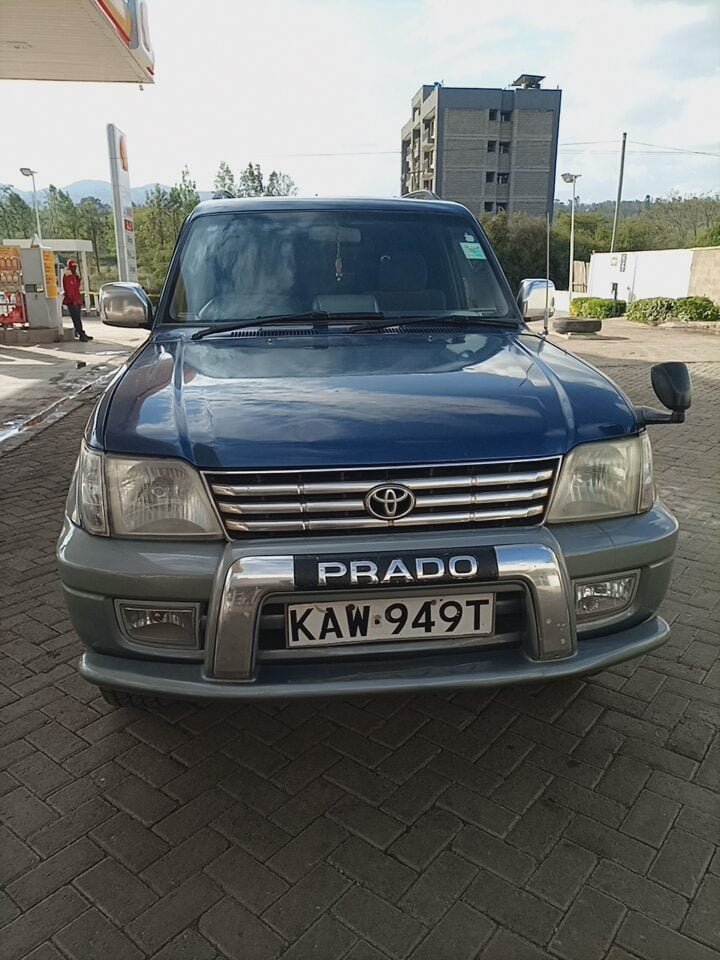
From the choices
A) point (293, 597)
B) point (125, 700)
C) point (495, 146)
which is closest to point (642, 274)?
point (125, 700)

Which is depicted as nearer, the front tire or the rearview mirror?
the front tire

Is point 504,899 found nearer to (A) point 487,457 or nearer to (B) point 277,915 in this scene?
(B) point 277,915

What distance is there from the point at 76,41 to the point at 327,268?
11.3 metres

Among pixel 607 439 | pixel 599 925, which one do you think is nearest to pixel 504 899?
pixel 599 925

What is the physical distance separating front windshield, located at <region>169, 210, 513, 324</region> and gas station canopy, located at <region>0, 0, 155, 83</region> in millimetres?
8920

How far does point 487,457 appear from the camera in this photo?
2.09 meters

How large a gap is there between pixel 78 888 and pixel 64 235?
216ft

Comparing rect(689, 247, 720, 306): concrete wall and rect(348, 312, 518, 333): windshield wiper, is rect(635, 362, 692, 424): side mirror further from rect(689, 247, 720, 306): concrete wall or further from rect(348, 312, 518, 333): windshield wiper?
rect(689, 247, 720, 306): concrete wall

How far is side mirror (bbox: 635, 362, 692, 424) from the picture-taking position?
2.65 metres

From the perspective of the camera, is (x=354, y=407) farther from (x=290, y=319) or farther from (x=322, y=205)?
(x=322, y=205)

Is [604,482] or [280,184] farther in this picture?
[280,184]

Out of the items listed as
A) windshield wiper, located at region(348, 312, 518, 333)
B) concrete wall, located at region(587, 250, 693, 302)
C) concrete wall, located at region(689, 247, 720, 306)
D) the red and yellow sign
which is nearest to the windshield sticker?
windshield wiper, located at region(348, 312, 518, 333)

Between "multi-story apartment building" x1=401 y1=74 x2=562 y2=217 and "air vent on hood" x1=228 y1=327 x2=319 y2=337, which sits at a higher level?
"multi-story apartment building" x1=401 y1=74 x2=562 y2=217

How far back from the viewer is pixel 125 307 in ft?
12.3
